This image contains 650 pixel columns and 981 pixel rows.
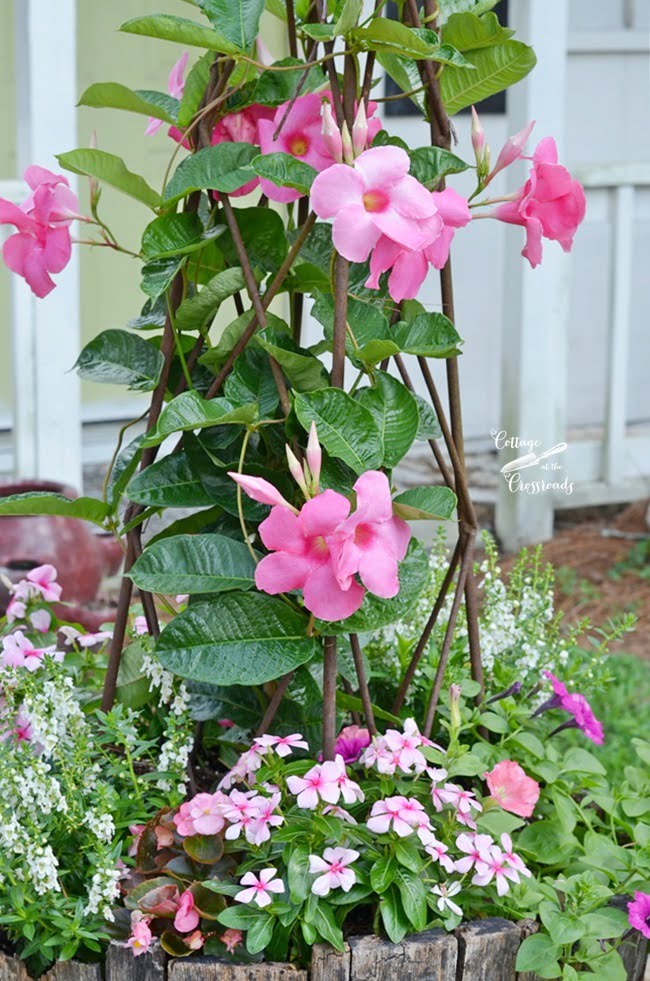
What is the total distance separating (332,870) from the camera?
112 cm

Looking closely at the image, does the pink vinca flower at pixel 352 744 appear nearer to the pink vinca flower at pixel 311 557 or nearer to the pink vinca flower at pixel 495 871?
the pink vinca flower at pixel 495 871

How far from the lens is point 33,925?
116 cm

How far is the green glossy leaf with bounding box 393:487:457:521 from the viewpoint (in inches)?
42.4

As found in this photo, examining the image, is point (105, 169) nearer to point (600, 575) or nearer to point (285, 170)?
point (285, 170)

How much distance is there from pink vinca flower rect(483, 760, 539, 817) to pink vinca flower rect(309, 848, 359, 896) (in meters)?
0.19

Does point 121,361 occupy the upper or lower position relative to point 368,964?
upper

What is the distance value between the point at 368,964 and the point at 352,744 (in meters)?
0.29

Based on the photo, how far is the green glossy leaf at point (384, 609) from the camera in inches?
44.1

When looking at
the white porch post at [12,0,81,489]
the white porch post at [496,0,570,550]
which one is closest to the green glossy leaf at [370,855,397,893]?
the white porch post at [12,0,81,489]

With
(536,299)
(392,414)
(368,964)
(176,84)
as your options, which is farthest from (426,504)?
(536,299)

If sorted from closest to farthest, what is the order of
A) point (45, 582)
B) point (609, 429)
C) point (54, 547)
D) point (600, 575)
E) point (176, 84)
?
point (176, 84)
point (45, 582)
point (54, 547)
point (600, 575)
point (609, 429)

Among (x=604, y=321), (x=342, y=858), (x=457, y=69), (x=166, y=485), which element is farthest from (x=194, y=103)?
(x=604, y=321)

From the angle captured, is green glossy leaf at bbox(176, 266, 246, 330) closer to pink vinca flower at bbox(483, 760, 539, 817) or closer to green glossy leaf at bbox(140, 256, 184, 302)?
green glossy leaf at bbox(140, 256, 184, 302)

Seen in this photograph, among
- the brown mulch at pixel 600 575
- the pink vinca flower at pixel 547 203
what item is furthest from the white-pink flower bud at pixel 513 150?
the brown mulch at pixel 600 575
